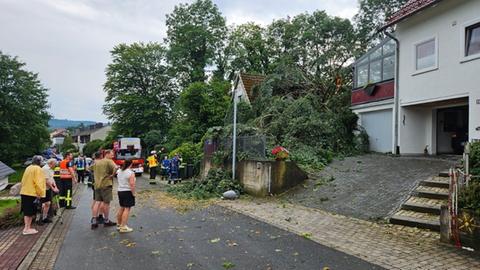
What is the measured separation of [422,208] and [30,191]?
8.68 metres

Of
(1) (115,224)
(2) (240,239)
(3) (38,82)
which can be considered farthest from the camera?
(3) (38,82)

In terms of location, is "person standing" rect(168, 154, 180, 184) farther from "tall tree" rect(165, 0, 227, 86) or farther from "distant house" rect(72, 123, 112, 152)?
"distant house" rect(72, 123, 112, 152)

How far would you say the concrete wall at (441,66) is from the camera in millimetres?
12328

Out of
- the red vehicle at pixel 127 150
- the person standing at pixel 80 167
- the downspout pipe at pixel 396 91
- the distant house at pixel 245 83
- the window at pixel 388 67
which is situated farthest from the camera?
the distant house at pixel 245 83

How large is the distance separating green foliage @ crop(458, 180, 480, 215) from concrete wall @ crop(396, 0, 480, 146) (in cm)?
654

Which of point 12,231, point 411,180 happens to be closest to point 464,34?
point 411,180

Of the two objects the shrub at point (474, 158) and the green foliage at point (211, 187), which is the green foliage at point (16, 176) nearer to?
the green foliage at point (211, 187)

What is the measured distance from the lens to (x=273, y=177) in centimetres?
1291

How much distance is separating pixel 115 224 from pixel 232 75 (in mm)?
37532

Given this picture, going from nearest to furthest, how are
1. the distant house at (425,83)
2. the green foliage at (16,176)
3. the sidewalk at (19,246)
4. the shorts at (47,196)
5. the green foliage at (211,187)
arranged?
the sidewalk at (19,246)
the shorts at (47,196)
the distant house at (425,83)
the green foliage at (211,187)
the green foliage at (16,176)

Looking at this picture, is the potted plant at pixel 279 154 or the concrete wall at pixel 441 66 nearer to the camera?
the concrete wall at pixel 441 66

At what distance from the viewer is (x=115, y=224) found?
8.81 m

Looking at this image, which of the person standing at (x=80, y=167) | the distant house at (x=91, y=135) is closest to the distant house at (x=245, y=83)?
the person standing at (x=80, y=167)

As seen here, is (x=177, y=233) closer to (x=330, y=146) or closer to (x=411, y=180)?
(x=411, y=180)
